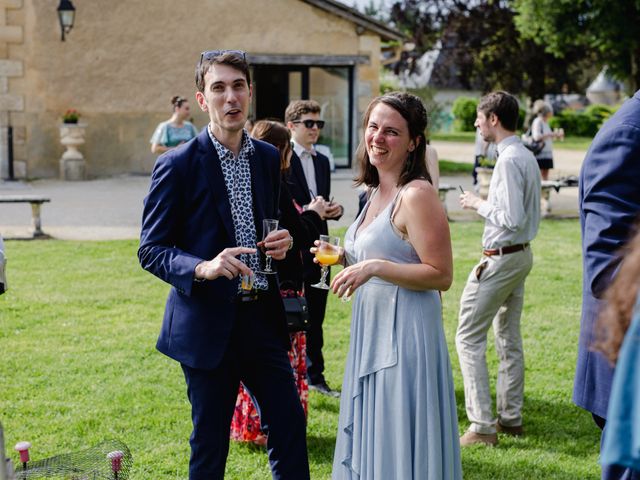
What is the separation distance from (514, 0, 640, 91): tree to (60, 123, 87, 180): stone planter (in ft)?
59.4

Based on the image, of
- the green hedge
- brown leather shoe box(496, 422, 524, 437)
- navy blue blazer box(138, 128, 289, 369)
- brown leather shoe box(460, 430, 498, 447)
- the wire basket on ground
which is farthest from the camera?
the green hedge

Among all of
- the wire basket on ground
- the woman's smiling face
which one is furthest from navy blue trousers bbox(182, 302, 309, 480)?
the woman's smiling face

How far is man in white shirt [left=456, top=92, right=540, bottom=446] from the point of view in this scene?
220 inches

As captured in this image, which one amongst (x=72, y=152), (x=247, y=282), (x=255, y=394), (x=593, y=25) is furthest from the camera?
(x=593, y=25)

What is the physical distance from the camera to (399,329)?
387cm

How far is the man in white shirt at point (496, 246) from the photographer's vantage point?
5.58 m

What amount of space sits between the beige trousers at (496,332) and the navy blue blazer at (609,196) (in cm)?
229

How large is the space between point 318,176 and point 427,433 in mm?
3473

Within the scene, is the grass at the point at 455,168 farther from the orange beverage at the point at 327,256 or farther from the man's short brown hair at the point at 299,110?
the orange beverage at the point at 327,256

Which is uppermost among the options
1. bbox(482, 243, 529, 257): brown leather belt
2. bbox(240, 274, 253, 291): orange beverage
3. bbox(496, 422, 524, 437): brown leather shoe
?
bbox(240, 274, 253, 291): orange beverage

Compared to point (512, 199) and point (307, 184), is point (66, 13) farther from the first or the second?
point (512, 199)

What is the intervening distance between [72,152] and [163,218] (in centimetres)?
1864

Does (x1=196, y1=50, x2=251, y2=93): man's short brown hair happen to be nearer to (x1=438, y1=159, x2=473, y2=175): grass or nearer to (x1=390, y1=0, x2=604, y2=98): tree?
(x1=438, y1=159, x2=473, y2=175): grass

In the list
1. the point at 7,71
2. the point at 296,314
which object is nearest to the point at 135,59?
the point at 7,71
